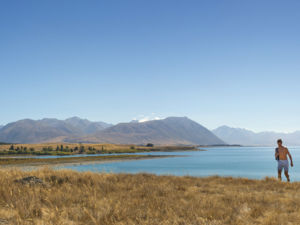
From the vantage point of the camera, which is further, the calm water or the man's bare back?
the calm water

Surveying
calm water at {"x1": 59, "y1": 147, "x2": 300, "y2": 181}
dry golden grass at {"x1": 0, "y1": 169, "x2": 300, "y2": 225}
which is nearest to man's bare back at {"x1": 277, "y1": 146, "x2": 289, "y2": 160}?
dry golden grass at {"x1": 0, "y1": 169, "x2": 300, "y2": 225}

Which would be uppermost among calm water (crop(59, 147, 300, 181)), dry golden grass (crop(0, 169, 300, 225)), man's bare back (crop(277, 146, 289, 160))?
man's bare back (crop(277, 146, 289, 160))

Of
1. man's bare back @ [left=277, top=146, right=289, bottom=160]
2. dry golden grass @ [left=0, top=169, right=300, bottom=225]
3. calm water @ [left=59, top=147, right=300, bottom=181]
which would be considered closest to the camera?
dry golden grass @ [left=0, top=169, right=300, bottom=225]

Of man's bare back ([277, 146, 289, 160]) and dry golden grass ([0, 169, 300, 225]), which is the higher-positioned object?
man's bare back ([277, 146, 289, 160])

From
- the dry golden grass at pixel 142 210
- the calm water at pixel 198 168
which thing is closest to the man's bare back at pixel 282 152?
the dry golden grass at pixel 142 210

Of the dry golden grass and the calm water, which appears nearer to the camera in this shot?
the dry golden grass

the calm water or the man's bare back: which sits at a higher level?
the man's bare back

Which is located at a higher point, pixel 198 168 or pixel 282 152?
pixel 282 152

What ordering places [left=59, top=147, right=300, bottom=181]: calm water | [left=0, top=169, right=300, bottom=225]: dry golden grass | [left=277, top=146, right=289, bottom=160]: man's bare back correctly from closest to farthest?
1. [left=0, top=169, right=300, bottom=225]: dry golden grass
2. [left=277, top=146, right=289, bottom=160]: man's bare back
3. [left=59, top=147, right=300, bottom=181]: calm water

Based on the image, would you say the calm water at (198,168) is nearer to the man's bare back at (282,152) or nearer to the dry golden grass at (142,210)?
the man's bare back at (282,152)

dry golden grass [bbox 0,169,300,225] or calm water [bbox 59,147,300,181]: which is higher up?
dry golden grass [bbox 0,169,300,225]

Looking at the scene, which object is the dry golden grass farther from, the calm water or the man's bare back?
the calm water

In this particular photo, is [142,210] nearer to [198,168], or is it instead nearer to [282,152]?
[282,152]

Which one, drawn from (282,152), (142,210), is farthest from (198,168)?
(142,210)
